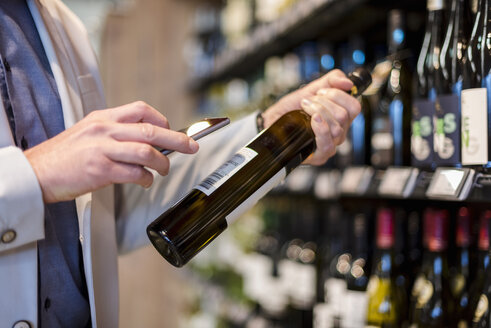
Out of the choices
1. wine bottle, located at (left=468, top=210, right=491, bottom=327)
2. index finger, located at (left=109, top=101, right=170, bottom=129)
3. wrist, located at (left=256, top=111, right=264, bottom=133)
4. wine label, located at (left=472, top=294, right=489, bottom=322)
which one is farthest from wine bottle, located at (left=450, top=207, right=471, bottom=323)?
index finger, located at (left=109, top=101, right=170, bottom=129)

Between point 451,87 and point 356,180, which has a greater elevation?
point 451,87

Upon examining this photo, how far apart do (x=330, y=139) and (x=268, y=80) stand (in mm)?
1372

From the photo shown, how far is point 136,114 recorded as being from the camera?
31.2 inches

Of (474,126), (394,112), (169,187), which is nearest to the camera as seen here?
(474,126)

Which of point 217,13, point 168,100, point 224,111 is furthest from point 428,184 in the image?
point 168,100

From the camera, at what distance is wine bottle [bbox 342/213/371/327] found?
4.71ft

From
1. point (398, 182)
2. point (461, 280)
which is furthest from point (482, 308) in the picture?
point (398, 182)

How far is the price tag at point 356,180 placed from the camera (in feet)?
4.43

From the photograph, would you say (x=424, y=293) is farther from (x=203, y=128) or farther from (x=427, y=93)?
(x=203, y=128)

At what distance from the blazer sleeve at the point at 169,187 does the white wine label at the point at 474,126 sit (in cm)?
48

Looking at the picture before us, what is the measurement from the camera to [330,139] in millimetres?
1027

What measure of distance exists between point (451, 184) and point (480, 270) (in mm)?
314

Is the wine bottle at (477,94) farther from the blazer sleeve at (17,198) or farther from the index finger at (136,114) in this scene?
the blazer sleeve at (17,198)

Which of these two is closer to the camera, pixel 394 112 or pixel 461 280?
pixel 461 280
